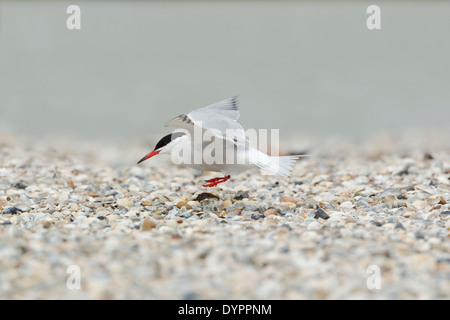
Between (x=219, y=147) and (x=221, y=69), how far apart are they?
11.7 m

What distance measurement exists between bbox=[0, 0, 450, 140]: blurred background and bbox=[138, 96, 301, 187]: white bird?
6.99 m

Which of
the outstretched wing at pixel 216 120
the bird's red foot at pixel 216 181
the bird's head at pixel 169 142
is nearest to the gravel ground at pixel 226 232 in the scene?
the bird's red foot at pixel 216 181

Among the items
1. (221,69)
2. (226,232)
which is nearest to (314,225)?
(226,232)

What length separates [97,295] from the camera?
3.06m

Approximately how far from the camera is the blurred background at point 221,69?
1325 centimetres

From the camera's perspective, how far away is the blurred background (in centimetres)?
1325

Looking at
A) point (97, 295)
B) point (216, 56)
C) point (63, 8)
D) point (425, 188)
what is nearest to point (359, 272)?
point (97, 295)

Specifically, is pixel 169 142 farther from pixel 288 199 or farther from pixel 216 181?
pixel 288 199

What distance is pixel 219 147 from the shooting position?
4863 millimetres

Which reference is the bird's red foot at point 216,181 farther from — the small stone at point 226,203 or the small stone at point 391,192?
the small stone at point 391,192

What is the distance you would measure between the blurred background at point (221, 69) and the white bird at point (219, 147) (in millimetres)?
6987

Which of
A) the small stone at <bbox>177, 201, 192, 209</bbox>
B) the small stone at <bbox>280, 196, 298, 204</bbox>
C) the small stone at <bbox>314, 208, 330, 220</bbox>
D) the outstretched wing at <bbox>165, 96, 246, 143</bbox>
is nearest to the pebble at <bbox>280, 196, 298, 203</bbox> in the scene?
the small stone at <bbox>280, 196, 298, 204</bbox>

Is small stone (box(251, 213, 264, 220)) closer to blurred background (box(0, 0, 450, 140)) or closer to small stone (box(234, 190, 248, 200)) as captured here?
small stone (box(234, 190, 248, 200))
